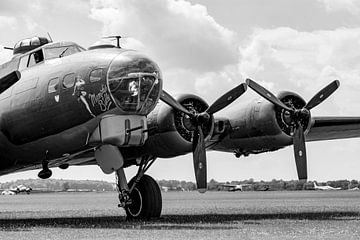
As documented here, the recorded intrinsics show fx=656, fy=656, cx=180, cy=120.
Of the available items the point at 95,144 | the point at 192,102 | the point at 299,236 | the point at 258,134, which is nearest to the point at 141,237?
the point at 299,236

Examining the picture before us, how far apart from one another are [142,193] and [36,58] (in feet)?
14.0

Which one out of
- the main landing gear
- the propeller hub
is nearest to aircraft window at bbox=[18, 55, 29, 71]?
the main landing gear

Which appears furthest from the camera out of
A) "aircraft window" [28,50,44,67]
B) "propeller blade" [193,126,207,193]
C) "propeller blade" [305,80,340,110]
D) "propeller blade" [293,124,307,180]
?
"propeller blade" [305,80,340,110]

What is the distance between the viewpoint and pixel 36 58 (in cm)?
1611

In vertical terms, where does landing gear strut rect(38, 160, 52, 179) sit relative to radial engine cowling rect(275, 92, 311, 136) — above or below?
below

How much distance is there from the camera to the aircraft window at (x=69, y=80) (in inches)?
557

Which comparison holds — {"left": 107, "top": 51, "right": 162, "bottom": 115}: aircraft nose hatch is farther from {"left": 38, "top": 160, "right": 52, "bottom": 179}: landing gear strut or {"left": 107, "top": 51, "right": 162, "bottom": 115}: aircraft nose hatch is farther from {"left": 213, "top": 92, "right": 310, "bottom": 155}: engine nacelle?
{"left": 213, "top": 92, "right": 310, "bottom": 155}: engine nacelle

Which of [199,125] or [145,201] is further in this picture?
[145,201]

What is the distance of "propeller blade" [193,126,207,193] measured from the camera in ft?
53.1

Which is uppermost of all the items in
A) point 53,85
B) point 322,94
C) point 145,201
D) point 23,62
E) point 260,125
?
point 23,62

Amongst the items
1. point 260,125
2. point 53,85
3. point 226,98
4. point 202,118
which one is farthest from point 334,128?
point 53,85

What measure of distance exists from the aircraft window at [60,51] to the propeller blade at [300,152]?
249 inches

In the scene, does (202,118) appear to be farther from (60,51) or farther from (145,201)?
(60,51)

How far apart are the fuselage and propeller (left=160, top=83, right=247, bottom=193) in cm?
163
